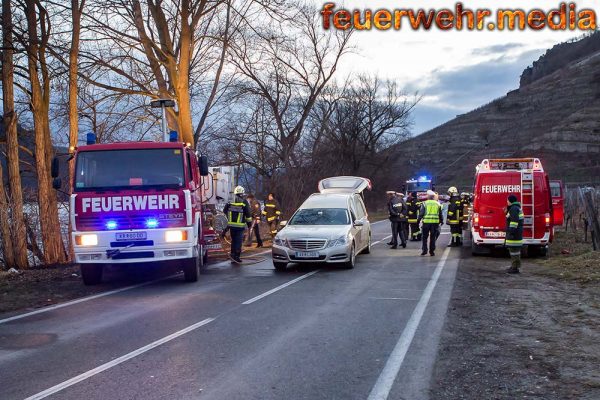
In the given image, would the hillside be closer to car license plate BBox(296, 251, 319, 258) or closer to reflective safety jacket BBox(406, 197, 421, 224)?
reflective safety jacket BBox(406, 197, 421, 224)

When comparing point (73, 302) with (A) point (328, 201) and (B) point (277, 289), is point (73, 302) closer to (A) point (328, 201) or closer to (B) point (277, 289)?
(B) point (277, 289)

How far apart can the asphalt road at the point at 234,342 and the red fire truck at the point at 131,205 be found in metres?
0.85

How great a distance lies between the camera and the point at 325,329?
785cm

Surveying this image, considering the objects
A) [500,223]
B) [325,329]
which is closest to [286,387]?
[325,329]

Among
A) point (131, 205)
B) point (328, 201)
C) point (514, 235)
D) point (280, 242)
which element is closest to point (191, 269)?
point (131, 205)

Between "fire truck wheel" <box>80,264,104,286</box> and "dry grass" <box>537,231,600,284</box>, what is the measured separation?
9.61 m

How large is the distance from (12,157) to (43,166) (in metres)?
0.93

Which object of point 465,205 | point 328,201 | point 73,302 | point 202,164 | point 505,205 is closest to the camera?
point 73,302

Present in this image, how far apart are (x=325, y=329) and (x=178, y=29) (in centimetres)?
2035

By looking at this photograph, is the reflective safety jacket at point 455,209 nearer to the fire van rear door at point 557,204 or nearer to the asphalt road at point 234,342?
the fire van rear door at point 557,204

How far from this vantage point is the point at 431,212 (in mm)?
17141

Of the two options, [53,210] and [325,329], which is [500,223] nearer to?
[325,329]

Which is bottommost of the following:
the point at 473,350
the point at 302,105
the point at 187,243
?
the point at 473,350

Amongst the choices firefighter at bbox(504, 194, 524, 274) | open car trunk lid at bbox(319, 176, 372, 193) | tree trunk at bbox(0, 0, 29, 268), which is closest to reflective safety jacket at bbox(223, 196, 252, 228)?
firefighter at bbox(504, 194, 524, 274)
